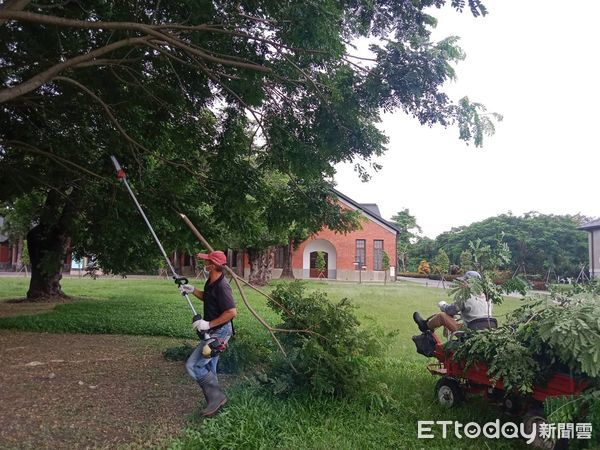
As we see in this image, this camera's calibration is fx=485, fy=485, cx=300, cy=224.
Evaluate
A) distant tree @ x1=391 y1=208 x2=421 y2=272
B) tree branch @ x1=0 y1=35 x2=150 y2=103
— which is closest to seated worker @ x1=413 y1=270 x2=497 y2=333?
tree branch @ x1=0 y1=35 x2=150 y2=103

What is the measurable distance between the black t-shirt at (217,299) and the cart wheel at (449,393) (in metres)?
2.80

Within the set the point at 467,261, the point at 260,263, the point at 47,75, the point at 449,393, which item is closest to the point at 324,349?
the point at 449,393

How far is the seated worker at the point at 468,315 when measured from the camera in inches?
227

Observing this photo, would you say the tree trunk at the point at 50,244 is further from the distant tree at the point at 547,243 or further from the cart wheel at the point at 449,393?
the distant tree at the point at 547,243

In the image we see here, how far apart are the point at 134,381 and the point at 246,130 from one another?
5.34 metres

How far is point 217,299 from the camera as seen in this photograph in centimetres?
518

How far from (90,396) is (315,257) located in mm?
36188

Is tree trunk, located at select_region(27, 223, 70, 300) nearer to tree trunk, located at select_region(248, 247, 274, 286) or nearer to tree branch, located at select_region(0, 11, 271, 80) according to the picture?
tree branch, located at select_region(0, 11, 271, 80)

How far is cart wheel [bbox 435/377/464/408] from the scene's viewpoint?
5.78 meters

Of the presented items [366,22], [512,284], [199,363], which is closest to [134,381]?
[199,363]

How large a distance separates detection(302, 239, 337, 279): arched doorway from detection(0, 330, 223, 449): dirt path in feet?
107

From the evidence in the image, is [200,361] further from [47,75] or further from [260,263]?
[260,263]

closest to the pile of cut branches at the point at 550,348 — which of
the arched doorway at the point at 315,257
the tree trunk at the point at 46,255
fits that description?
the tree trunk at the point at 46,255

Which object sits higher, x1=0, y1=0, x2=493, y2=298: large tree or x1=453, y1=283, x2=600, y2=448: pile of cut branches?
x1=0, y1=0, x2=493, y2=298: large tree
